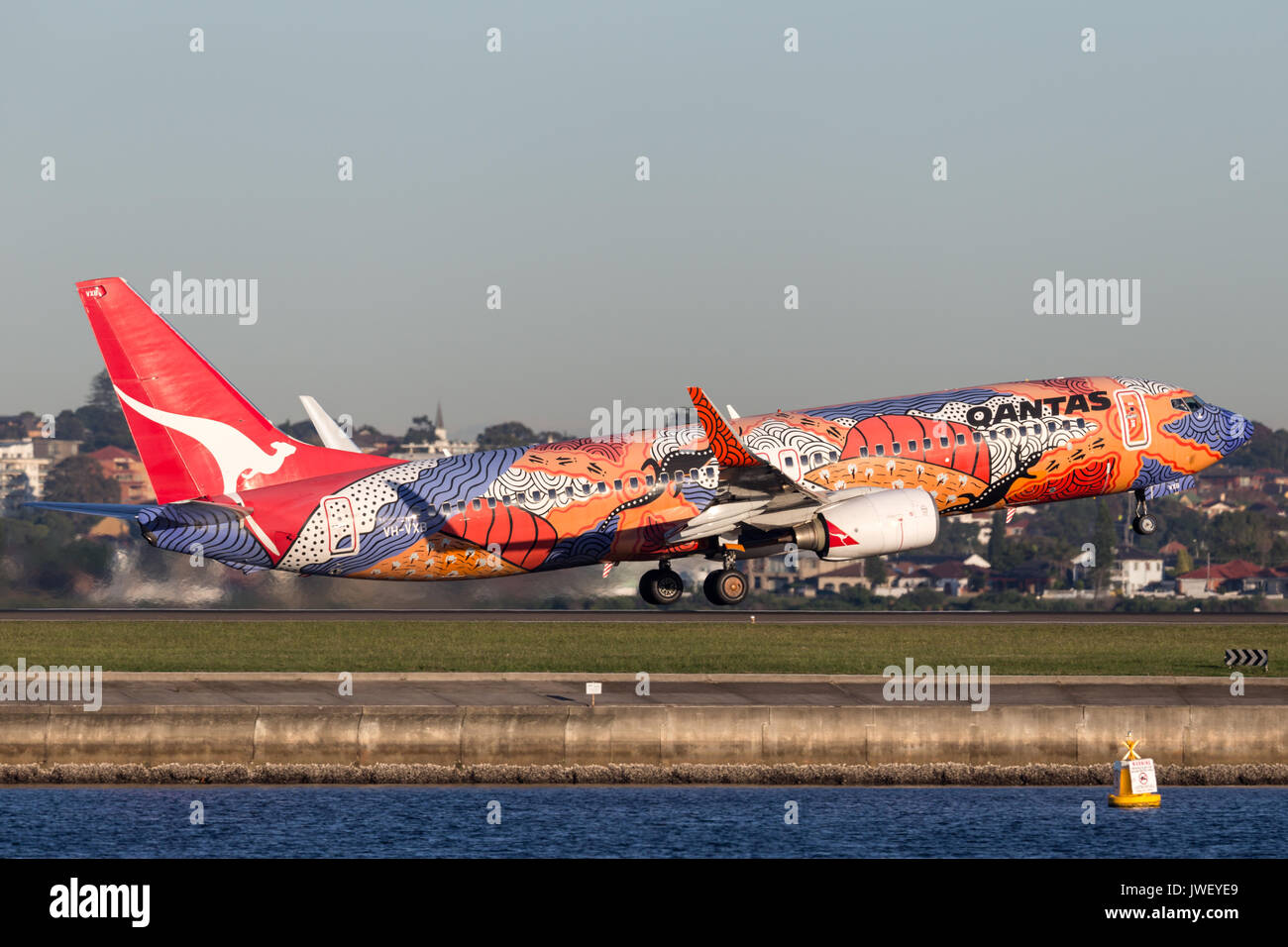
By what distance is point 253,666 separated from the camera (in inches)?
2482

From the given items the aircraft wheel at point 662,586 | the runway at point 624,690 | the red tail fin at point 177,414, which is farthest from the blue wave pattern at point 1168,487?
the red tail fin at point 177,414

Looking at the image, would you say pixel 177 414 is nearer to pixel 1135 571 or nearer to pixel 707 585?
pixel 707 585

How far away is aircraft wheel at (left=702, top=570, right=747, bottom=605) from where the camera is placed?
193ft

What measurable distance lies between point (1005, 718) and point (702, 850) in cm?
1182

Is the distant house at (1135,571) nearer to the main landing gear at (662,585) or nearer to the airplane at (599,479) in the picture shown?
the airplane at (599,479)

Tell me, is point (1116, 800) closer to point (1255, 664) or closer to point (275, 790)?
point (1255, 664)

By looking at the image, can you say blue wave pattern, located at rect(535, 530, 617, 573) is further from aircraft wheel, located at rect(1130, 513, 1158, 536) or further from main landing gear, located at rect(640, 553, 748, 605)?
aircraft wheel, located at rect(1130, 513, 1158, 536)

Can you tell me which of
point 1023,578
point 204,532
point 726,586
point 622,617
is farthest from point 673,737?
point 1023,578

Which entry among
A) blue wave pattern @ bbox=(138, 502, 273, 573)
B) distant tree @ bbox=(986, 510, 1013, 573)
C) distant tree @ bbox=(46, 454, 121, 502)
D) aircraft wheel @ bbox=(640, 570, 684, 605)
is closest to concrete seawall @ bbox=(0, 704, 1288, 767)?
blue wave pattern @ bbox=(138, 502, 273, 573)

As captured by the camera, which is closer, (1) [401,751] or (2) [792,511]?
(1) [401,751]

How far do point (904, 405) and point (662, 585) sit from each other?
1066 cm

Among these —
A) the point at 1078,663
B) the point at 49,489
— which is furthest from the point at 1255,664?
the point at 49,489
